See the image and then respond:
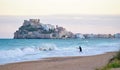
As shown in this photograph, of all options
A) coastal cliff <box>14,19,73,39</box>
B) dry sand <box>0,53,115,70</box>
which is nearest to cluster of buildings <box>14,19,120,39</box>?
coastal cliff <box>14,19,73,39</box>

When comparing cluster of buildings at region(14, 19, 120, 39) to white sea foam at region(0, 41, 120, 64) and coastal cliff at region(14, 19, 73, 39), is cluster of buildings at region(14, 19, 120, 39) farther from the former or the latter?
white sea foam at region(0, 41, 120, 64)

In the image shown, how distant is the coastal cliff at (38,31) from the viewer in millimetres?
38978

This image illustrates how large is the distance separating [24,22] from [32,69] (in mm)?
26863

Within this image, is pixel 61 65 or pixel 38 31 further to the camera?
pixel 38 31

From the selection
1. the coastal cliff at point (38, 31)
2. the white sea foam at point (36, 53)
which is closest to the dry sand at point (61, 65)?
the white sea foam at point (36, 53)

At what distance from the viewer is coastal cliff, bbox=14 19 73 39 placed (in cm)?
3898

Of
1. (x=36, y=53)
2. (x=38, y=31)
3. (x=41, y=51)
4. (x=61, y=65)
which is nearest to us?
(x=61, y=65)

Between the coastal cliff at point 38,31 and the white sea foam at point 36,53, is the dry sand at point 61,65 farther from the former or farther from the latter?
the coastal cliff at point 38,31

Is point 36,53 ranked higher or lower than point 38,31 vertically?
lower

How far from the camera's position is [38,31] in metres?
45.2

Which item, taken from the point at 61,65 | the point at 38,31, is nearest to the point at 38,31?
the point at 38,31

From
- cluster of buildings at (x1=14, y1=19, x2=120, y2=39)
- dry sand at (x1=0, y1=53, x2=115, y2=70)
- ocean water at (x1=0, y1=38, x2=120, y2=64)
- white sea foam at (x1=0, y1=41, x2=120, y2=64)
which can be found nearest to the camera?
dry sand at (x1=0, y1=53, x2=115, y2=70)

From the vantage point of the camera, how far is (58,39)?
44.0 m

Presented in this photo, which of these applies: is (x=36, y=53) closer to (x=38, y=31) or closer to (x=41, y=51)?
(x=41, y=51)
